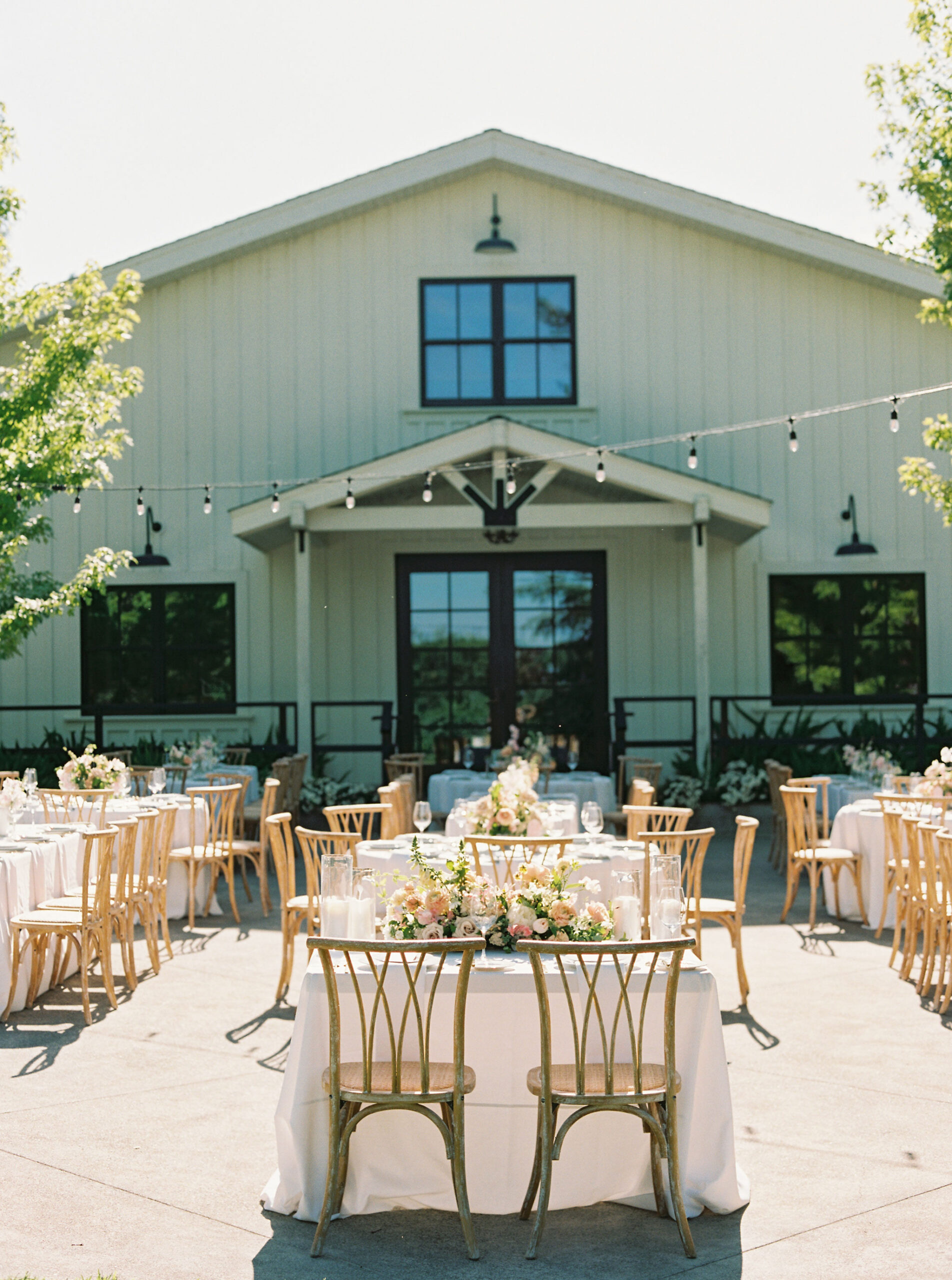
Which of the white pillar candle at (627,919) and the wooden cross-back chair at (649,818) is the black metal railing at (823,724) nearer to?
the wooden cross-back chair at (649,818)

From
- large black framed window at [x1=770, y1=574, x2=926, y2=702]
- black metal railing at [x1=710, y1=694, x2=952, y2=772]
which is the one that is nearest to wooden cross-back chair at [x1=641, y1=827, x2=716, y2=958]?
black metal railing at [x1=710, y1=694, x2=952, y2=772]

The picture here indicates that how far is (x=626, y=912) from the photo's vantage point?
4.50 meters

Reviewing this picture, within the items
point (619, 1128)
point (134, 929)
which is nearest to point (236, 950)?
point (134, 929)

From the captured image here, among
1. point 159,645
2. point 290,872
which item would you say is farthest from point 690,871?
point 159,645

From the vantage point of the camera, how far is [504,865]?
7645 mm

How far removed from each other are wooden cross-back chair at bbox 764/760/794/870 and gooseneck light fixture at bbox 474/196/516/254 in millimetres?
6546

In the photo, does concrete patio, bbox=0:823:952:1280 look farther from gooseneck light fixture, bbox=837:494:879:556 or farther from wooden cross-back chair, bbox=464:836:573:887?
gooseneck light fixture, bbox=837:494:879:556

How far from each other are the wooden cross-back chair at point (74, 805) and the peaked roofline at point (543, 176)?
282 inches

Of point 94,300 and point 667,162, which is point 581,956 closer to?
point 94,300

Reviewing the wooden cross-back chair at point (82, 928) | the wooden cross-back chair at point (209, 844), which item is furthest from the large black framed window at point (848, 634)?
the wooden cross-back chair at point (82, 928)

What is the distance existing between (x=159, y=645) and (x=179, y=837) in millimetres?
5262

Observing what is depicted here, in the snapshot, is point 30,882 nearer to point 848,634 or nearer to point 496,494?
point 496,494

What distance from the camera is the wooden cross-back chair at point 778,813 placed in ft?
37.0

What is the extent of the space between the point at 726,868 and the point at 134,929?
16.7 ft
